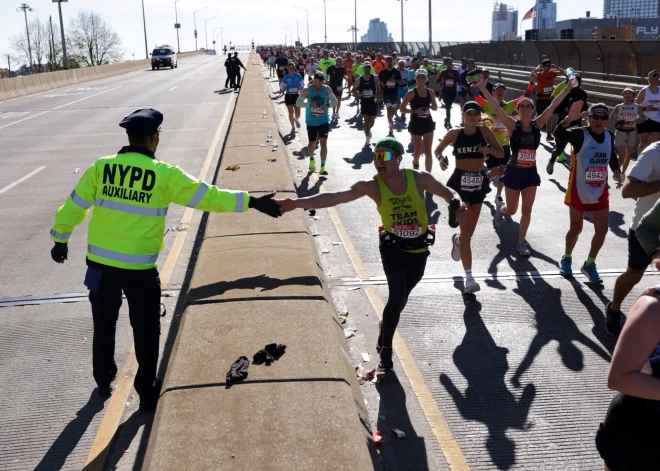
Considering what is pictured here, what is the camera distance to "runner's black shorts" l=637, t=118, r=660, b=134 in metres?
13.7

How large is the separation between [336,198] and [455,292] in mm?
2425

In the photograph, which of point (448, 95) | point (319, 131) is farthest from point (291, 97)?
point (319, 131)

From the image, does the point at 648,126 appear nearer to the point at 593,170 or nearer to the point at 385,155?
the point at 593,170

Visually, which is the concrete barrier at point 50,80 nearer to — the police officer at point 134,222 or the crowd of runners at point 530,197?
the crowd of runners at point 530,197

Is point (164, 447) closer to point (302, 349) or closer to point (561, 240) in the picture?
point (302, 349)

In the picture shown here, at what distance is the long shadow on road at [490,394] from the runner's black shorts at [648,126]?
8.68m

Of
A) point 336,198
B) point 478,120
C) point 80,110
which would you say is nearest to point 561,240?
point 478,120

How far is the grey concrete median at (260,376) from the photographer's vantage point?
12.9ft

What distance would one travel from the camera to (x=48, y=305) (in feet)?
24.4

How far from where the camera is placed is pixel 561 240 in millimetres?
9773

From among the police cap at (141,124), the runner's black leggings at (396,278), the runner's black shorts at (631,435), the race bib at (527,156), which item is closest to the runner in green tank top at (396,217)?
the runner's black leggings at (396,278)

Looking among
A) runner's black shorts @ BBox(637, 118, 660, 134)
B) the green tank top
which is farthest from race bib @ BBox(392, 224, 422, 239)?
runner's black shorts @ BBox(637, 118, 660, 134)

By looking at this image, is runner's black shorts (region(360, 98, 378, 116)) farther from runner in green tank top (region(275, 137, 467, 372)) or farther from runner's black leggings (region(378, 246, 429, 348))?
runner's black leggings (region(378, 246, 429, 348))

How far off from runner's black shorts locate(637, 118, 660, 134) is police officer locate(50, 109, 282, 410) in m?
10.8
